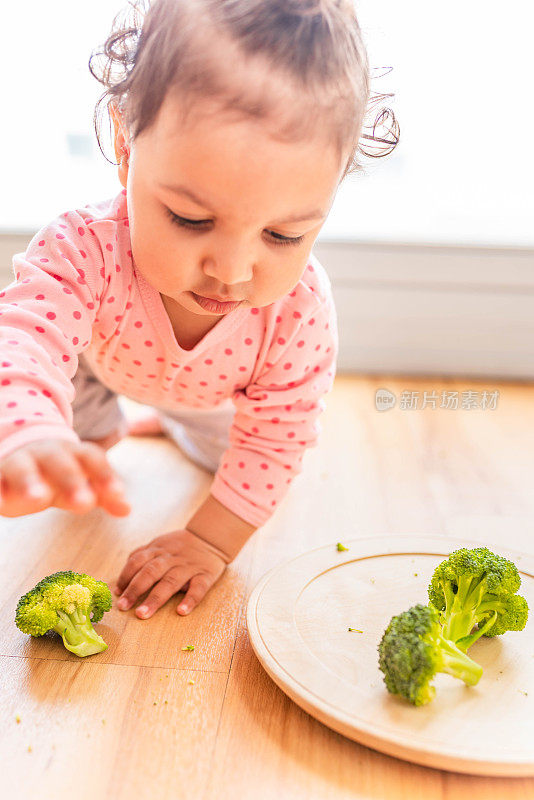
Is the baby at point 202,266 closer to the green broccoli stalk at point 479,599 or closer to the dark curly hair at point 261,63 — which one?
the dark curly hair at point 261,63

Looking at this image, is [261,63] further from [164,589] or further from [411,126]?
[411,126]

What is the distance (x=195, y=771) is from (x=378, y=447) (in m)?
0.85

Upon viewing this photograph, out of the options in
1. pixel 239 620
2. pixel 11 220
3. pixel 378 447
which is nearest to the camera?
pixel 239 620

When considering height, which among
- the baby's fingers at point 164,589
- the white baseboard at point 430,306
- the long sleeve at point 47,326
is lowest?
the white baseboard at point 430,306

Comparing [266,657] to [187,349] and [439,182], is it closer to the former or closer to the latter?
[187,349]

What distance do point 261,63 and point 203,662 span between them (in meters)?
0.57

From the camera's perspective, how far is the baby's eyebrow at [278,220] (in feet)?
2.33

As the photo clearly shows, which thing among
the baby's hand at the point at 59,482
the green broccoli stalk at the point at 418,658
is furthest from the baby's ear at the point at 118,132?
the green broccoli stalk at the point at 418,658

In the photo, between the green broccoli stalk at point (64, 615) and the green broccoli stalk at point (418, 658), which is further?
the green broccoli stalk at point (64, 615)

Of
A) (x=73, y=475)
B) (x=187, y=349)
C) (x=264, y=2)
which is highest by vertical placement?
(x=264, y=2)

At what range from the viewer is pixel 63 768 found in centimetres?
66

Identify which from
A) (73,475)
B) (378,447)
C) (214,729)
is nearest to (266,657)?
(214,729)

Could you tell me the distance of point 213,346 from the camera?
0.99 m

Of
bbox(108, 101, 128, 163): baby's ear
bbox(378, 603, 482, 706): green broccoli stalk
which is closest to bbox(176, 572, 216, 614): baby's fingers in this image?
bbox(378, 603, 482, 706): green broccoli stalk
